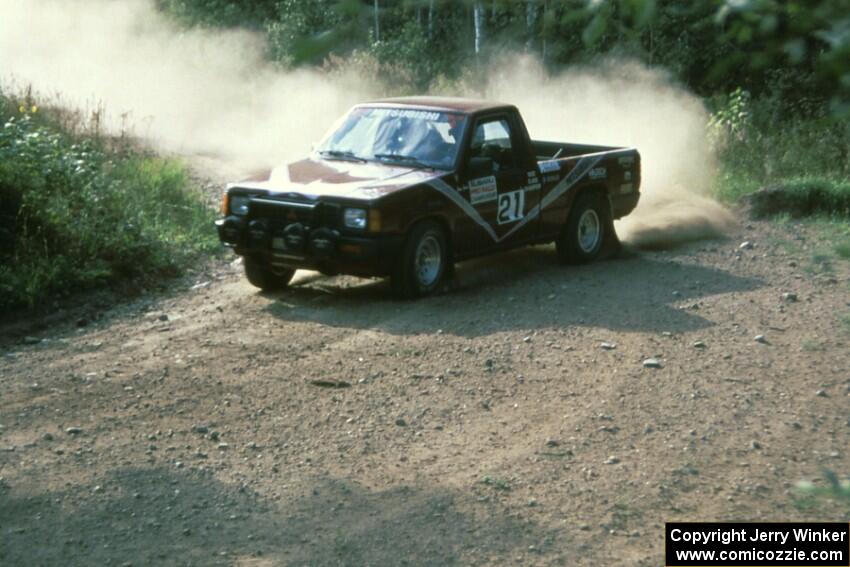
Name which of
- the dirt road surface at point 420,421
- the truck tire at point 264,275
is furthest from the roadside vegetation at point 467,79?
the truck tire at point 264,275

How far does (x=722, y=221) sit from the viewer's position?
50.7 feet

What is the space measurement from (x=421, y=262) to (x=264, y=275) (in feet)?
4.66

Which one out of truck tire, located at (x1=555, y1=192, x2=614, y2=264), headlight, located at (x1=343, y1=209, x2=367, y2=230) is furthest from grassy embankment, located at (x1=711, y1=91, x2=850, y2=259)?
headlight, located at (x1=343, y1=209, x2=367, y2=230)

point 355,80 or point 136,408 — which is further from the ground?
point 355,80

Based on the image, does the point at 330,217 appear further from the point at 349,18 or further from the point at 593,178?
the point at 349,18

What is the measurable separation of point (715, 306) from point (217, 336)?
13.5 feet

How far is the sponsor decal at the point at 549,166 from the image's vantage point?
12.6 m

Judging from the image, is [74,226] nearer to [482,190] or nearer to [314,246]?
[314,246]

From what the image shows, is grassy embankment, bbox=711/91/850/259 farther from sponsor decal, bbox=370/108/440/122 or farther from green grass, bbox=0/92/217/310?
green grass, bbox=0/92/217/310

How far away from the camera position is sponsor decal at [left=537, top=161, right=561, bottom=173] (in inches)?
495

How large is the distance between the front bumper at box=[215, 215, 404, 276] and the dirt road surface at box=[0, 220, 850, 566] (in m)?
0.39

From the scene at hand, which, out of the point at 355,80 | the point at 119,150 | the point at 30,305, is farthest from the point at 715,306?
the point at 355,80

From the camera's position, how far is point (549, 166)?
1266 cm

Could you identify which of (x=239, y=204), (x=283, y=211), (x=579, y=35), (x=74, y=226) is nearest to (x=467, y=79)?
(x=579, y=35)
